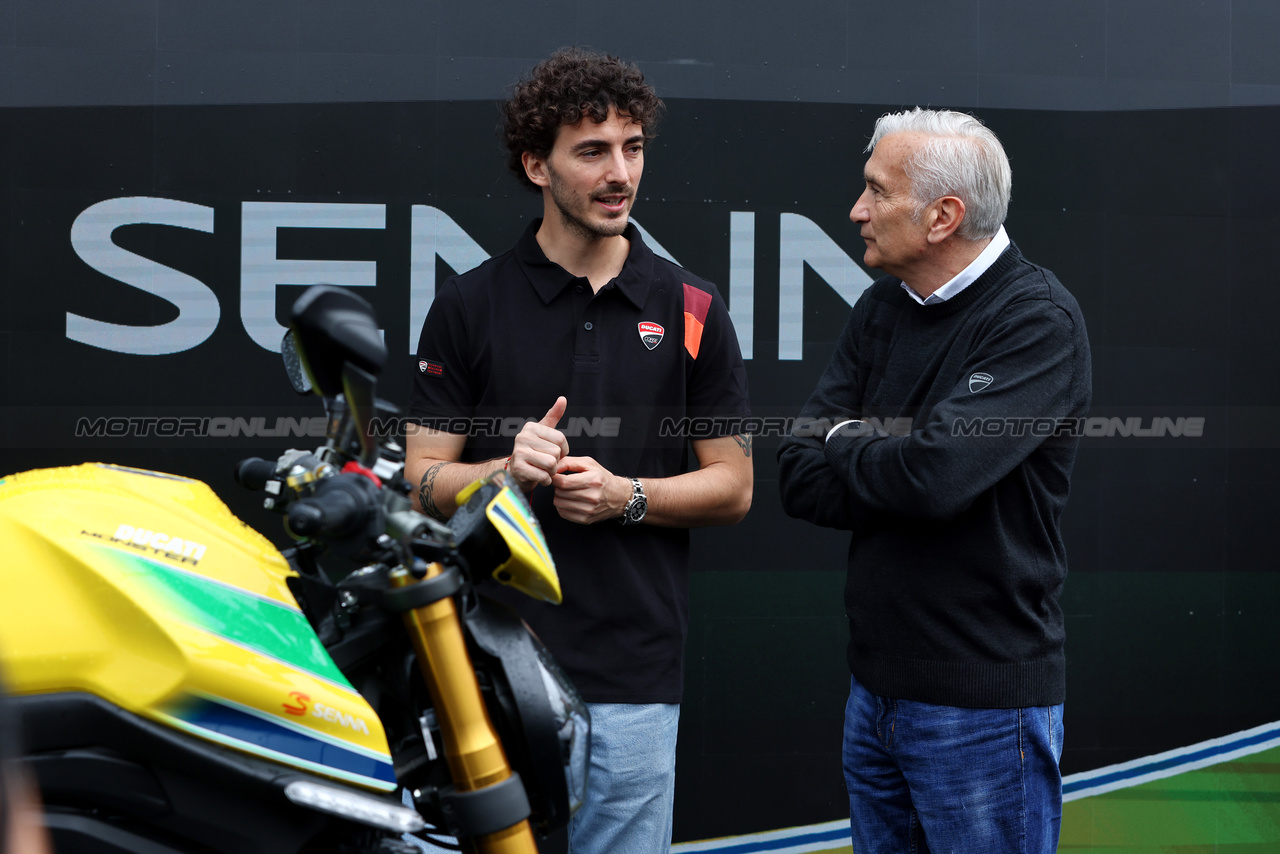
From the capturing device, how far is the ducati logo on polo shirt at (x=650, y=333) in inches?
79.4

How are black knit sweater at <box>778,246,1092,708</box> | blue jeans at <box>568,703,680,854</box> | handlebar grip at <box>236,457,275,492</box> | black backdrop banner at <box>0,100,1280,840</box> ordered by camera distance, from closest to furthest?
handlebar grip at <box>236,457,275,492</box> → black knit sweater at <box>778,246,1092,708</box> → blue jeans at <box>568,703,680,854</box> → black backdrop banner at <box>0,100,1280,840</box>

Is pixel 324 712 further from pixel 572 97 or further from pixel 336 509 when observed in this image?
pixel 572 97

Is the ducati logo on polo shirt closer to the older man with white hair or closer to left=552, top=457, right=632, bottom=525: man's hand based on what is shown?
left=552, top=457, right=632, bottom=525: man's hand

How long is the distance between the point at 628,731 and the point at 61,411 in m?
1.67

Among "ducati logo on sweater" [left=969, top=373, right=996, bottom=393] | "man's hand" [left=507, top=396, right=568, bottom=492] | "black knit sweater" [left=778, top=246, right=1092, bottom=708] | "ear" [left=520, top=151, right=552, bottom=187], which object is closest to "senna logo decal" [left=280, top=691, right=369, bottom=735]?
"man's hand" [left=507, top=396, right=568, bottom=492]

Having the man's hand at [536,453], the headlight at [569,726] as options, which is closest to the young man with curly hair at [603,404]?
the man's hand at [536,453]

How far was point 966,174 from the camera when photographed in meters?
1.82

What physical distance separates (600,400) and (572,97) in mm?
598

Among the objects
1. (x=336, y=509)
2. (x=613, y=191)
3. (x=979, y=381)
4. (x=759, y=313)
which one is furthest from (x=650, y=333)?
(x=336, y=509)

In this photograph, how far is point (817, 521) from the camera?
6.31 ft

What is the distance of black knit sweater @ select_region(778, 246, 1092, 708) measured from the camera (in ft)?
5.46

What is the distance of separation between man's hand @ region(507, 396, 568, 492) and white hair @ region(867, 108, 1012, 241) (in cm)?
78

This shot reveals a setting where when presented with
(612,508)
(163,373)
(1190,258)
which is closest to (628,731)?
(612,508)

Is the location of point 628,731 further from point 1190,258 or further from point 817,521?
point 1190,258
